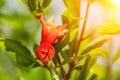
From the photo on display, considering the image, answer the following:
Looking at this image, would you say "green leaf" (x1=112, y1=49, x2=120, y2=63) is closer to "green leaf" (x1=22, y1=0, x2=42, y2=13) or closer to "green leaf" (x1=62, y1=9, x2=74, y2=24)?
"green leaf" (x1=62, y1=9, x2=74, y2=24)

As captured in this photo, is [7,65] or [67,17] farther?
[67,17]

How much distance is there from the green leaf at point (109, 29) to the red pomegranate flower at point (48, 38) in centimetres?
16

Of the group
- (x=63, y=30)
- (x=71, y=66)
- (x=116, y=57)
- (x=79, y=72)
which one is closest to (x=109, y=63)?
(x=116, y=57)

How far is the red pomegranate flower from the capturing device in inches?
45.7

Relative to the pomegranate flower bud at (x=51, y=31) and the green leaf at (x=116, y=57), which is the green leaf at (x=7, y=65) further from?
the green leaf at (x=116, y=57)

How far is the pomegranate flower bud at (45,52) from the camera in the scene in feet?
3.81

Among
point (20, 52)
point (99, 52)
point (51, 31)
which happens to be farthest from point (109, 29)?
point (20, 52)

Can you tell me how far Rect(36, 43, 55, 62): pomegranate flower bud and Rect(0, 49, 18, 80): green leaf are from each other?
0.33ft

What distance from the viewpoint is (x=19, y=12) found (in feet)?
6.97

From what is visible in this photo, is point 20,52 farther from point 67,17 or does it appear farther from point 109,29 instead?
point 109,29

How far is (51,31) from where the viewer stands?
46.4 inches

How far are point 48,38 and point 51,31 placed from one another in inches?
1.0

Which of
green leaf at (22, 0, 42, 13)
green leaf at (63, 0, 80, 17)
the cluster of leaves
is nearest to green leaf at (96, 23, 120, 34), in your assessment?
the cluster of leaves

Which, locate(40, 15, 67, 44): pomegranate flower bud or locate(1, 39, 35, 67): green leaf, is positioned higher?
locate(40, 15, 67, 44): pomegranate flower bud
